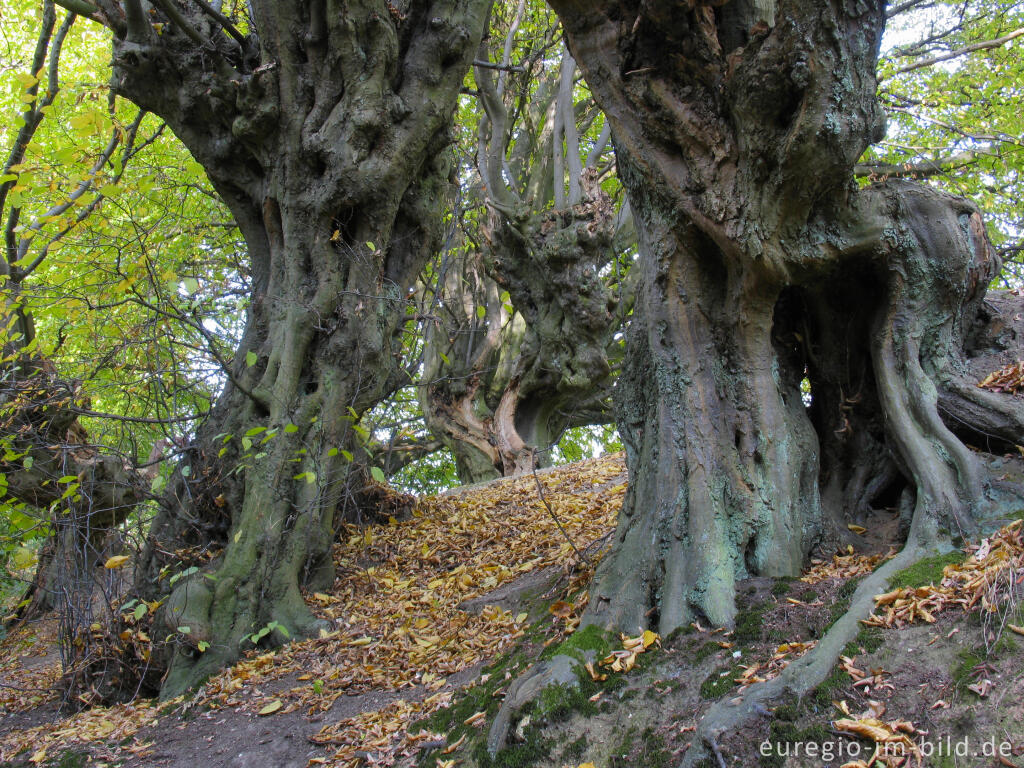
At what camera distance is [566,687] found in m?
3.22

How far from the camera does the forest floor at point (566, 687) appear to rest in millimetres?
2436

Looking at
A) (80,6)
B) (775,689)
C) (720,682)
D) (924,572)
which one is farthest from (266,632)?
(80,6)

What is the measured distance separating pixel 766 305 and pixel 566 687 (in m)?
2.53

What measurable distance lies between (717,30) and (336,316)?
12.7ft

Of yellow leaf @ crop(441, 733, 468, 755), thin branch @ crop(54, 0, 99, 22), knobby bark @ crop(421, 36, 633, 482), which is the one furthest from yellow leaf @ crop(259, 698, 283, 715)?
thin branch @ crop(54, 0, 99, 22)

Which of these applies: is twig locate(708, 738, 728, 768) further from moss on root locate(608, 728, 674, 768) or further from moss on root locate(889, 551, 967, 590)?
moss on root locate(889, 551, 967, 590)

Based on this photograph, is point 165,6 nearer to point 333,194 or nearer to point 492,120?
point 333,194

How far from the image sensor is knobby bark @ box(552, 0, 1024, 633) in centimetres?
342

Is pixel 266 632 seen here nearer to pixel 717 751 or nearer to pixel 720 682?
pixel 720 682

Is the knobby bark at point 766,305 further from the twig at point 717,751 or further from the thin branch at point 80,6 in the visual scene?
the thin branch at point 80,6

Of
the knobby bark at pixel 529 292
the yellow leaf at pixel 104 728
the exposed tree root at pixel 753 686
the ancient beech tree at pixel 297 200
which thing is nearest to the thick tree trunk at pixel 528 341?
the knobby bark at pixel 529 292

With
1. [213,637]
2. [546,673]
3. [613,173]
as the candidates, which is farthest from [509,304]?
[546,673]

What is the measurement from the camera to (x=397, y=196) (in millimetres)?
6332

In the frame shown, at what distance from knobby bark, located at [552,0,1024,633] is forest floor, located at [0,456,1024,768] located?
0.31m
